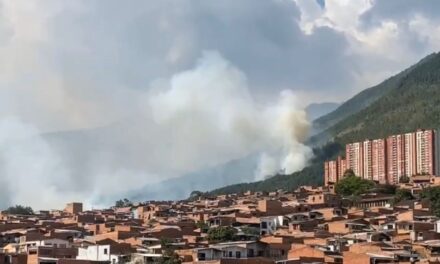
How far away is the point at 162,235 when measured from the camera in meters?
46.0

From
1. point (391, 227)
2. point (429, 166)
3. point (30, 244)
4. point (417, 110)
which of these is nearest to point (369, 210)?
point (391, 227)

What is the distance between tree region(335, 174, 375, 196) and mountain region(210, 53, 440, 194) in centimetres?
2510

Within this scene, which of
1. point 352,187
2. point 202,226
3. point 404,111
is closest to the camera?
point 202,226

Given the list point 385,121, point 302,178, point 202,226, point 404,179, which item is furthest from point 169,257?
point 385,121

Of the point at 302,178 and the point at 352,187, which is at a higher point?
the point at 302,178

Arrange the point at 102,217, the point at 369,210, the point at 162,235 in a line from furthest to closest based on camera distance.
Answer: the point at 102,217 → the point at 369,210 → the point at 162,235

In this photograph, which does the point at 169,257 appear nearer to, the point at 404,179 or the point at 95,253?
the point at 95,253

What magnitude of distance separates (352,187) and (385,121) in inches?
1732

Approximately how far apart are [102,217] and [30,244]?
16721 mm

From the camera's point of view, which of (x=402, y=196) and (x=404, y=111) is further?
(x=404, y=111)

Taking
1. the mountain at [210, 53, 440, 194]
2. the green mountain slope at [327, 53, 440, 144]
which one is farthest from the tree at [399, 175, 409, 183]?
the green mountain slope at [327, 53, 440, 144]

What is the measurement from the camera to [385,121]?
371 feet

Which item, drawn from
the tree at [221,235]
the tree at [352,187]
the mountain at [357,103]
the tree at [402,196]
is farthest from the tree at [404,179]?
the mountain at [357,103]

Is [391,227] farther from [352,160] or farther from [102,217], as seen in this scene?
[352,160]
